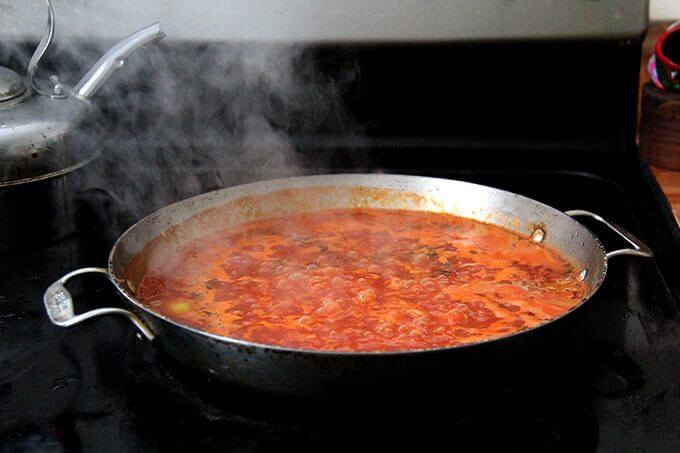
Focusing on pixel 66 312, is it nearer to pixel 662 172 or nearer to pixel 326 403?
pixel 326 403

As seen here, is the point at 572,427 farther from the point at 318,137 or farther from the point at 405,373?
the point at 318,137

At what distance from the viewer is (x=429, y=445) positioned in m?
1.17

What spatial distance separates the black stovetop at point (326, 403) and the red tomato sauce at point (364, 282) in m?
0.10

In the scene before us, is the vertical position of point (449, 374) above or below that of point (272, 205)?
above

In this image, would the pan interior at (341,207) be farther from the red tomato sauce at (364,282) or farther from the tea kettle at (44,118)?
the tea kettle at (44,118)

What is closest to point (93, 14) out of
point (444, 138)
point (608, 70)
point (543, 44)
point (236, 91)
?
point (236, 91)

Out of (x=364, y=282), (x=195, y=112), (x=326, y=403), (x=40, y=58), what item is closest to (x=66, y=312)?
(x=326, y=403)

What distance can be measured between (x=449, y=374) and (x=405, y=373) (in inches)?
2.5

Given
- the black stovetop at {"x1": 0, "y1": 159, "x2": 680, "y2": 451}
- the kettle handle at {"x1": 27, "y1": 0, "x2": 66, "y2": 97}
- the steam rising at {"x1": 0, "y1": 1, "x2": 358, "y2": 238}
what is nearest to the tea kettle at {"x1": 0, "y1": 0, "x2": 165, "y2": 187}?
the kettle handle at {"x1": 27, "y1": 0, "x2": 66, "y2": 97}

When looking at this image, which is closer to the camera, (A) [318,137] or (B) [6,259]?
(B) [6,259]

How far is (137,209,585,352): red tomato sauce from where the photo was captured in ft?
4.63

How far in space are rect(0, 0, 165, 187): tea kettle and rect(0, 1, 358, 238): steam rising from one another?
7.0 inches

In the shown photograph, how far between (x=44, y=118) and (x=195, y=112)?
0.46m

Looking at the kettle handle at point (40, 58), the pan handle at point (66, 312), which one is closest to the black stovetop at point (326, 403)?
the pan handle at point (66, 312)
